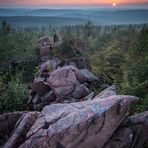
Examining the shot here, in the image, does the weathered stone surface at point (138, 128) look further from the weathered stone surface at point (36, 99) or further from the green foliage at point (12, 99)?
the green foliage at point (12, 99)

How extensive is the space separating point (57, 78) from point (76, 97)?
2929mm

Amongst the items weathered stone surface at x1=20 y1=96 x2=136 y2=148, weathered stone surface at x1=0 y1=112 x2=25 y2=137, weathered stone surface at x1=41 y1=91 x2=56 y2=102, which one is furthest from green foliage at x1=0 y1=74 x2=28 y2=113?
weathered stone surface at x1=20 y1=96 x2=136 y2=148

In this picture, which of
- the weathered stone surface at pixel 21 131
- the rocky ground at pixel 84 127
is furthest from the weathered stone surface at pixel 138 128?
the weathered stone surface at pixel 21 131

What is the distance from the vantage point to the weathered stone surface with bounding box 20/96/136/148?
13.3 meters

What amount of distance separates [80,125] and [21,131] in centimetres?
441

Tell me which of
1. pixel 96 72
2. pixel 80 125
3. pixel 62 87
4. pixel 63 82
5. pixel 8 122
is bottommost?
pixel 96 72

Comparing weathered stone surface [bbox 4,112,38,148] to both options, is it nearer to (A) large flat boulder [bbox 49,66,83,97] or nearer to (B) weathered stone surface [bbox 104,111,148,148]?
(B) weathered stone surface [bbox 104,111,148,148]

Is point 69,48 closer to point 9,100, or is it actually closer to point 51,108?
point 9,100

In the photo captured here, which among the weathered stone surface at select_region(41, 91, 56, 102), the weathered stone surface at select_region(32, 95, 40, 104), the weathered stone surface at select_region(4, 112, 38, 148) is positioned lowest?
the weathered stone surface at select_region(32, 95, 40, 104)

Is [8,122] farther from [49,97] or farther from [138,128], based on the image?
[138,128]

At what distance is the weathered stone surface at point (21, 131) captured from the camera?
49.6 feet

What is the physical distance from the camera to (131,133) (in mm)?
14992

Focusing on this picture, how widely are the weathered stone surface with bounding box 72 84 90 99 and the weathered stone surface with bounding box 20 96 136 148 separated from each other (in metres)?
9.33

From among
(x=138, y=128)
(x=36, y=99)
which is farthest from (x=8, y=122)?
(x=138, y=128)
